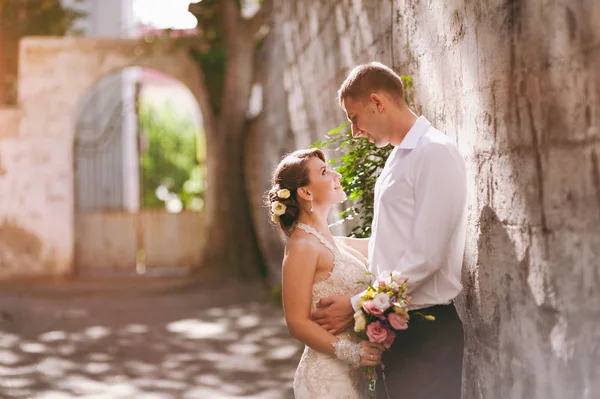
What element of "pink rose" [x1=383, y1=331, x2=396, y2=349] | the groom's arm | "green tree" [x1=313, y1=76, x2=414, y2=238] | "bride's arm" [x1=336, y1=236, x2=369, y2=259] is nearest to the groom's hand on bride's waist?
"pink rose" [x1=383, y1=331, x2=396, y2=349]

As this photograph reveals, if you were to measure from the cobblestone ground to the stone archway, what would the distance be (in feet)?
4.73

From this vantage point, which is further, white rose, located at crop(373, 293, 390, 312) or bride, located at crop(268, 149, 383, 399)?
bride, located at crop(268, 149, 383, 399)

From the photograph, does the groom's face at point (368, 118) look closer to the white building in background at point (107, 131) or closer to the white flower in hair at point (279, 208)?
the white flower in hair at point (279, 208)

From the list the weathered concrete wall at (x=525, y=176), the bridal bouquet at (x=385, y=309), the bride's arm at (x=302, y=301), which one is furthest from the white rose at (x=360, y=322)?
the weathered concrete wall at (x=525, y=176)

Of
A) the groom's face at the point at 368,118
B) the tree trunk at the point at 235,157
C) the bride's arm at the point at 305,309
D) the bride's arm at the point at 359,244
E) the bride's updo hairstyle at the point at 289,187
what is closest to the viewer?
the groom's face at the point at 368,118

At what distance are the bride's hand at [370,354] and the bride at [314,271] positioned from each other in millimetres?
39

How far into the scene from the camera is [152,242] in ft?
44.3

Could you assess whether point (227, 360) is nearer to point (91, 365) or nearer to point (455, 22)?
point (91, 365)

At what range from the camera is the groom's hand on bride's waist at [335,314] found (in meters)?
2.81

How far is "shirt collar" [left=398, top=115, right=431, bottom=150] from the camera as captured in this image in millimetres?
2613

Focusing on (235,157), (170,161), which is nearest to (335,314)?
(235,157)

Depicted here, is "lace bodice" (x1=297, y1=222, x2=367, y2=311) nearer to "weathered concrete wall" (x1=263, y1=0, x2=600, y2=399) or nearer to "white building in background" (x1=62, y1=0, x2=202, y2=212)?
"weathered concrete wall" (x1=263, y1=0, x2=600, y2=399)

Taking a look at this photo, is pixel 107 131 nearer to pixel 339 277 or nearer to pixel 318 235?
pixel 318 235

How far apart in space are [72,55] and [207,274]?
3.91 meters
